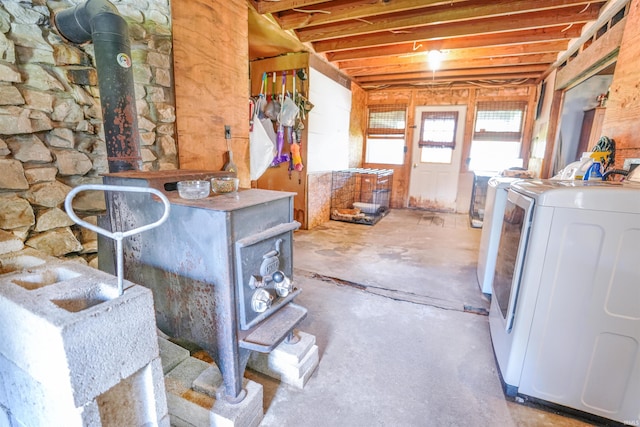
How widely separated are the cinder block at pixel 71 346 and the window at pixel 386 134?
5.81 metres

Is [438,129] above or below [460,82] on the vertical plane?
below

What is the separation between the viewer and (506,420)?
1294mm

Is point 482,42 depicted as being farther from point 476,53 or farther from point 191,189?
point 191,189

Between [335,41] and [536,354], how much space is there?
383 cm

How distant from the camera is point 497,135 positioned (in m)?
5.29

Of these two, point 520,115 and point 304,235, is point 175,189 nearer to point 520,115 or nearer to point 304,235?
point 304,235

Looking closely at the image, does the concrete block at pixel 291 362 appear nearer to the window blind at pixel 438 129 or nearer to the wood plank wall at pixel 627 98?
the wood plank wall at pixel 627 98

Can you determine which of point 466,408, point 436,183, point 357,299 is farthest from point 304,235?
point 436,183

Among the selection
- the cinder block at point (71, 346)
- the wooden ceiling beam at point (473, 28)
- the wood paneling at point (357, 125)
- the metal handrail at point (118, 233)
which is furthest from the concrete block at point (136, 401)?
the wood paneling at point (357, 125)

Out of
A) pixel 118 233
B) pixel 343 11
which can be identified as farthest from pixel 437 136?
pixel 118 233

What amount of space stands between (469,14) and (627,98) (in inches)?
58.3

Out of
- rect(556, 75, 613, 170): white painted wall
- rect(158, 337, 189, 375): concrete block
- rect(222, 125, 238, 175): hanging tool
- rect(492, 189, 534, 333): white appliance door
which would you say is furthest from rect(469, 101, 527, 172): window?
rect(158, 337, 189, 375): concrete block

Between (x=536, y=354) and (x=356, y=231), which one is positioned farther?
(x=356, y=231)

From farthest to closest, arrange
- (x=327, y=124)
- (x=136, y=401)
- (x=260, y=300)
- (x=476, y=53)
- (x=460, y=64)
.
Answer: (x=327, y=124), (x=460, y=64), (x=476, y=53), (x=260, y=300), (x=136, y=401)
